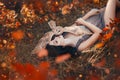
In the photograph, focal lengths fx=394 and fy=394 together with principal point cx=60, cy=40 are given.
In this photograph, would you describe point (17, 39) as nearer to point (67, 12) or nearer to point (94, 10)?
point (67, 12)

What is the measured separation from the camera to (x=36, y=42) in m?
3.71

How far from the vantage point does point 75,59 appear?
11.8 feet

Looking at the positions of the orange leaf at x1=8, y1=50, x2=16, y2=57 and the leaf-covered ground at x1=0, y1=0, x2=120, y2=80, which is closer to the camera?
the leaf-covered ground at x1=0, y1=0, x2=120, y2=80

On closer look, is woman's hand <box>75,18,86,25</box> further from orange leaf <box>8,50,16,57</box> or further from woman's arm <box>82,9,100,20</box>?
orange leaf <box>8,50,16,57</box>

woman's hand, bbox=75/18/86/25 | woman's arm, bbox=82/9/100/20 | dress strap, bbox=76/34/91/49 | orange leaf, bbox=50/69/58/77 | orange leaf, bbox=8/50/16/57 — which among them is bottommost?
orange leaf, bbox=50/69/58/77

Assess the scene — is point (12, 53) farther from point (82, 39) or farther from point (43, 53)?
point (82, 39)

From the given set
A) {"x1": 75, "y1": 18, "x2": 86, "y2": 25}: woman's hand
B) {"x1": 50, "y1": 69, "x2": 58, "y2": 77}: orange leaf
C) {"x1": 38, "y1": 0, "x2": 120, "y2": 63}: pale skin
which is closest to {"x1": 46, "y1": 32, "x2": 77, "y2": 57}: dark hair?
{"x1": 38, "y1": 0, "x2": 120, "y2": 63}: pale skin

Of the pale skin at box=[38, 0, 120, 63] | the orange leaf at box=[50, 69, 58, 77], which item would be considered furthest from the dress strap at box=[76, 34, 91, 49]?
the orange leaf at box=[50, 69, 58, 77]

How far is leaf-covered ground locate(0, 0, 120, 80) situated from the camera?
11.6 ft

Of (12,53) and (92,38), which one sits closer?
(92,38)

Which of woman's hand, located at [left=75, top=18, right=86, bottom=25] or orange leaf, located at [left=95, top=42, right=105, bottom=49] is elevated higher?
woman's hand, located at [left=75, top=18, right=86, bottom=25]

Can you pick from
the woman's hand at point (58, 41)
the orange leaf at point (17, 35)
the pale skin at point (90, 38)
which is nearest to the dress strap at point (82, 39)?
the pale skin at point (90, 38)

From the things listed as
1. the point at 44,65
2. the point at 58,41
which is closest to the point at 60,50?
the point at 58,41

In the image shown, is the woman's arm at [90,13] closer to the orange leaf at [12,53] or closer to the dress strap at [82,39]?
the dress strap at [82,39]
